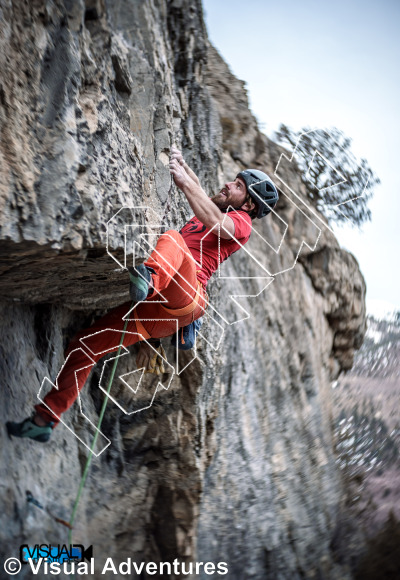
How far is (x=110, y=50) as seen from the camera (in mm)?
2725

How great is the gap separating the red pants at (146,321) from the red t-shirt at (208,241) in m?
0.22

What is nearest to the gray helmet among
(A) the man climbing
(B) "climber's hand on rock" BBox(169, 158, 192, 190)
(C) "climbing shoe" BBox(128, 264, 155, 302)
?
(A) the man climbing

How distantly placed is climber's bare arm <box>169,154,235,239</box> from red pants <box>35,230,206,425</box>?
23 cm

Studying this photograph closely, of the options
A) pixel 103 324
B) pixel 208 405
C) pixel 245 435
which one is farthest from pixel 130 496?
pixel 103 324

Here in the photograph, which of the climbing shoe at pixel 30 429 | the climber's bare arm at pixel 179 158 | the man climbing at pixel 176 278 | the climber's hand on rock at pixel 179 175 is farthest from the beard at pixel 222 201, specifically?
the climbing shoe at pixel 30 429

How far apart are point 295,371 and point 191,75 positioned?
4506mm

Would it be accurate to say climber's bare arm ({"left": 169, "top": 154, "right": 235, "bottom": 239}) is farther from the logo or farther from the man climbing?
the logo

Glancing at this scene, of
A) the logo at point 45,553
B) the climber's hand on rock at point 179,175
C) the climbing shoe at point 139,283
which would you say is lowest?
the logo at point 45,553

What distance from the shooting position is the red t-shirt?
3367 millimetres

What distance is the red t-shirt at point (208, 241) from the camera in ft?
11.0

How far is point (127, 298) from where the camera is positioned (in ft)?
12.0

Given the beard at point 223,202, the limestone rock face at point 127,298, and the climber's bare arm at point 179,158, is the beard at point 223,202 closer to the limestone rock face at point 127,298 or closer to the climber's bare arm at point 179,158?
the climber's bare arm at point 179,158

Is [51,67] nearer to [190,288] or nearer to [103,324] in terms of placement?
[190,288]

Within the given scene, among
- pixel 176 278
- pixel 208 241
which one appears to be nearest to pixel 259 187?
pixel 208 241
